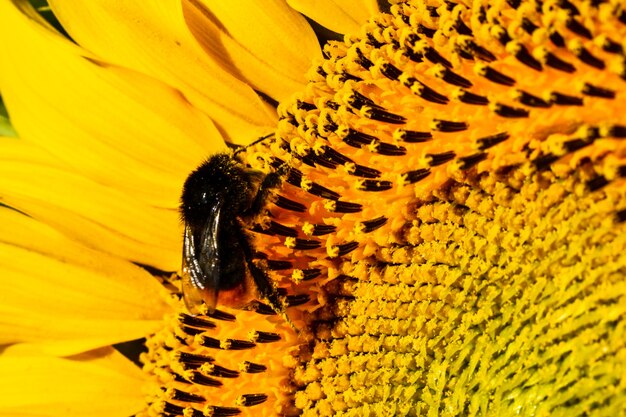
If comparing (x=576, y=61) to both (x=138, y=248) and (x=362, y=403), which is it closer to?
(x=362, y=403)

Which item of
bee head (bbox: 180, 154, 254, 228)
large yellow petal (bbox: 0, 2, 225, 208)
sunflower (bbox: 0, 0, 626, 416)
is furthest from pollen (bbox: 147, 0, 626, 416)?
large yellow petal (bbox: 0, 2, 225, 208)

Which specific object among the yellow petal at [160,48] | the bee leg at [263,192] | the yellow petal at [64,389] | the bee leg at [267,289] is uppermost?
the yellow petal at [160,48]

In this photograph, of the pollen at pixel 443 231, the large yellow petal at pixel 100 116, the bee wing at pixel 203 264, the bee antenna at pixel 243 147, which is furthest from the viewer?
the large yellow petal at pixel 100 116

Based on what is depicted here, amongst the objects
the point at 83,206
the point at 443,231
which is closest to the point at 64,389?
the point at 83,206

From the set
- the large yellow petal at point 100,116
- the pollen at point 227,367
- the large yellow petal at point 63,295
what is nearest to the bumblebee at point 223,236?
the pollen at point 227,367

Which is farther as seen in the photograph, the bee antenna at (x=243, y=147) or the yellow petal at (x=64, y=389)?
the yellow petal at (x=64, y=389)

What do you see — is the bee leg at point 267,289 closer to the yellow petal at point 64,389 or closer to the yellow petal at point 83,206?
the yellow petal at point 83,206

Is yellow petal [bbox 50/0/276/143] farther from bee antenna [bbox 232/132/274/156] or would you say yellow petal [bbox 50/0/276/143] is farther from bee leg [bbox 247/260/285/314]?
bee leg [bbox 247/260/285/314]
